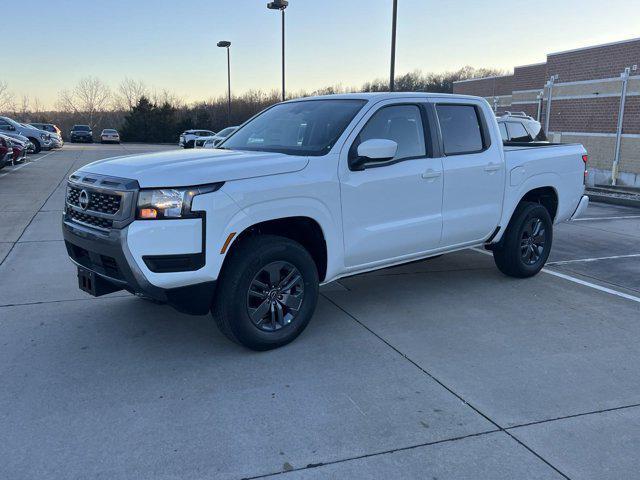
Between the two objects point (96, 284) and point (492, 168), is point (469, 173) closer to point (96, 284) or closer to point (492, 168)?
point (492, 168)

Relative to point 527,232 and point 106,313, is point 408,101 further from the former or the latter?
point 106,313

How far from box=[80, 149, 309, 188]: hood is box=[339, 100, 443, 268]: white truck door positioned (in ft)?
1.90

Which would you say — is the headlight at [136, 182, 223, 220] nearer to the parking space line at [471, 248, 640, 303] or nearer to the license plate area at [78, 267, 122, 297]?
the license plate area at [78, 267, 122, 297]

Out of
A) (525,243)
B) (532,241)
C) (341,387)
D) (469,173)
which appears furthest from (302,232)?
(532,241)

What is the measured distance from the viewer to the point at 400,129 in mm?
5102

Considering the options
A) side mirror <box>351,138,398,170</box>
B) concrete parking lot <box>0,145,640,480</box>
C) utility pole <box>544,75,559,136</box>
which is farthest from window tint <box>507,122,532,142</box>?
utility pole <box>544,75,559,136</box>

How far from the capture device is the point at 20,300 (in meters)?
5.46

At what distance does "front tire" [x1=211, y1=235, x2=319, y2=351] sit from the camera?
13.3 feet

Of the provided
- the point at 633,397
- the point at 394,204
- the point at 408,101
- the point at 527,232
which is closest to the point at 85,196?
the point at 394,204

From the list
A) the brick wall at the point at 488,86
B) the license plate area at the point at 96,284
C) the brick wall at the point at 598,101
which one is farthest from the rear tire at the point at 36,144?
the license plate area at the point at 96,284

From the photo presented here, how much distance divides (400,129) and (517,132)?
8217 mm

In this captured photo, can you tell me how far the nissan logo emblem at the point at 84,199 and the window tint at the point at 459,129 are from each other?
321 centimetres

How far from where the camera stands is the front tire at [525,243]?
6.24 metres

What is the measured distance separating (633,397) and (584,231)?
6832 mm
